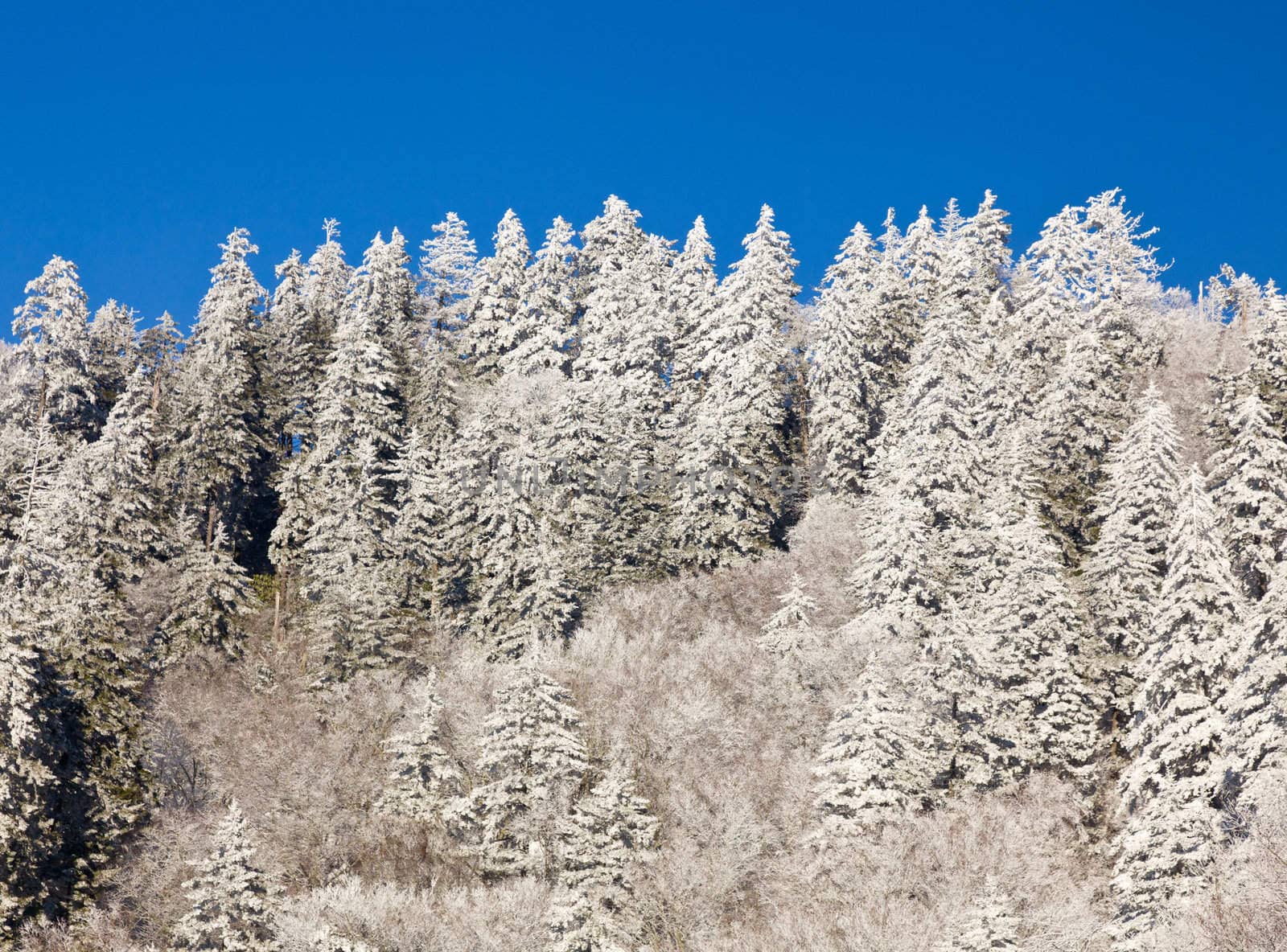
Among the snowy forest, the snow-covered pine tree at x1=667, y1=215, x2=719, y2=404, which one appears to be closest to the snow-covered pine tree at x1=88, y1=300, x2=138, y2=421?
the snowy forest

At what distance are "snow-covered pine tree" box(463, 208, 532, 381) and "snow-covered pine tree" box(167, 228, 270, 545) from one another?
12.4 m

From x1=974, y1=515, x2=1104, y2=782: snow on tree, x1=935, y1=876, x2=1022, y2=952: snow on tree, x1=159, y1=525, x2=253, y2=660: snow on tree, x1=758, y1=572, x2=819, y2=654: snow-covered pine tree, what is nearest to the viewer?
x1=935, y1=876, x2=1022, y2=952: snow on tree

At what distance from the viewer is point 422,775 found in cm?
4491

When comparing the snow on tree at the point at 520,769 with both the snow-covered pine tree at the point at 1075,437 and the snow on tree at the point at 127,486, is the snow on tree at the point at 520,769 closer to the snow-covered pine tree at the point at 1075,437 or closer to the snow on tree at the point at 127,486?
the snow on tree at the point at 127,486

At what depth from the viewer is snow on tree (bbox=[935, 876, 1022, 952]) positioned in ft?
97.4

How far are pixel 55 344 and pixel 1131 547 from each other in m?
54.1

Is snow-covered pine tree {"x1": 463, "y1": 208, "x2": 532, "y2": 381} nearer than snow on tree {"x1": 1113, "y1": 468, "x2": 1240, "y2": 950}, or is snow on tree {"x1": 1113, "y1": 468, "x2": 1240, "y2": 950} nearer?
snow on tree {"x1": 1113, "y1": 468, "x2": 1240, "y2": 950}

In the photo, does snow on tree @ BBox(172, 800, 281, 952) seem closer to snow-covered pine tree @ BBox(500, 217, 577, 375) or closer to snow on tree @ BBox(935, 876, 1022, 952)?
snow on tree @ BBox(935, 876, 1022, 952)

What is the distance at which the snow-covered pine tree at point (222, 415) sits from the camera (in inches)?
2478

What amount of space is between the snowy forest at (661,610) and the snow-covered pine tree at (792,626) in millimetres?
157

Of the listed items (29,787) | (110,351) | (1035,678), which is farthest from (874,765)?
(110,351)

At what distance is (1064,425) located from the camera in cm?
5344

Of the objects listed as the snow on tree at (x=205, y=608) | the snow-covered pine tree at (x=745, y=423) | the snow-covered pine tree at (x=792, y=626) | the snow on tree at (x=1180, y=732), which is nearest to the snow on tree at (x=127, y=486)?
the snow on tree at (x=205, y=608)

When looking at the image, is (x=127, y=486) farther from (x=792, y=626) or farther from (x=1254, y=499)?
(x=1254, y=499)
